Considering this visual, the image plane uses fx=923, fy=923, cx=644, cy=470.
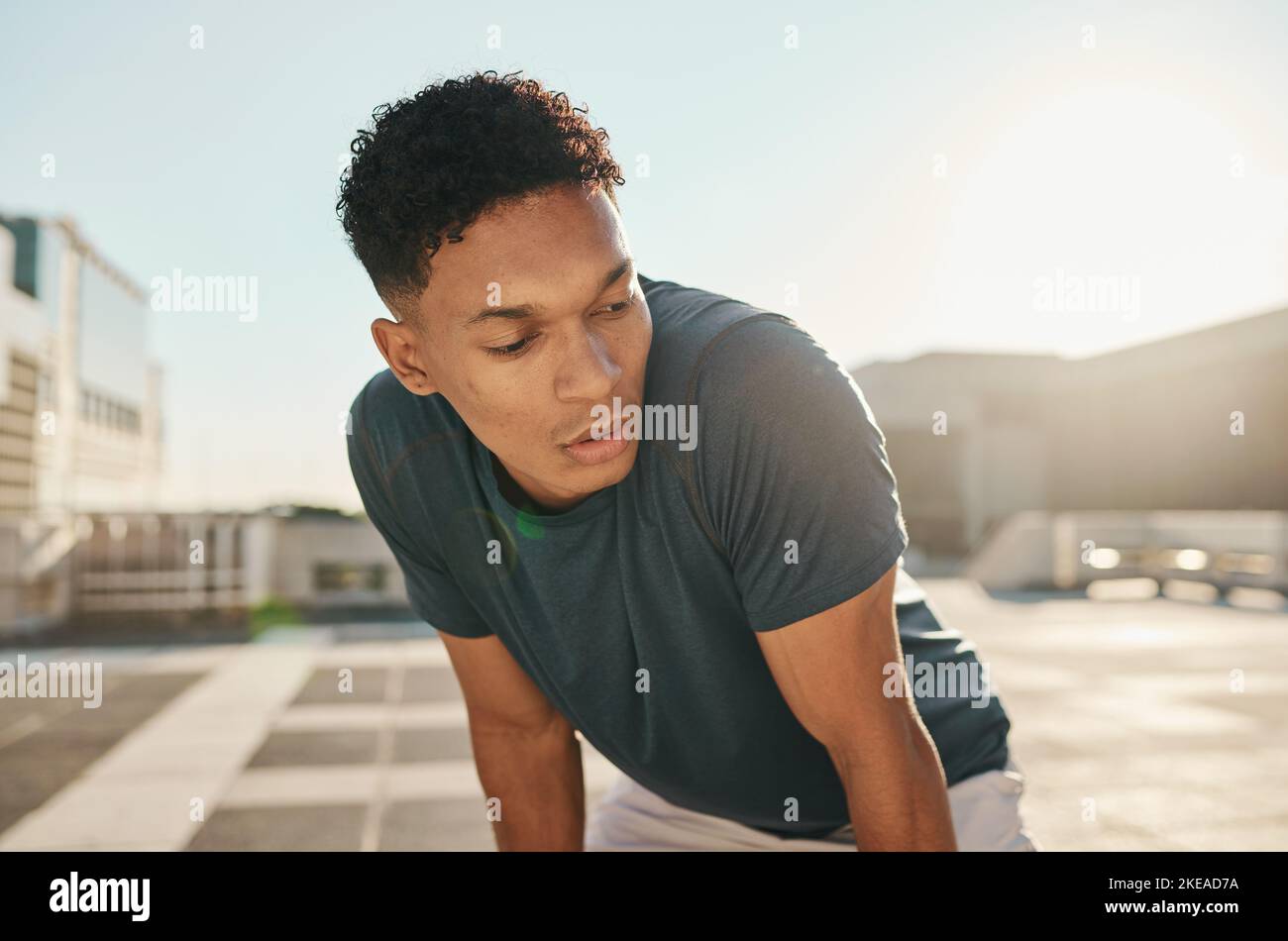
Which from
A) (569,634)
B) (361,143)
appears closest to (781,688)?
(569,634)

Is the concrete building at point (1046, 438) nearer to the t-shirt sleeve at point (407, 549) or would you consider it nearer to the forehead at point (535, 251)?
the t-shirt sleeve at point (407, 549)

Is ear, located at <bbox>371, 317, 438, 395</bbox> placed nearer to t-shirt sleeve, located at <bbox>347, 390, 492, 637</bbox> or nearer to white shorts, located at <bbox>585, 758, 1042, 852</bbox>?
t-shirt sleeve, located at <bbox>347, 390, 492, 637</bbox>

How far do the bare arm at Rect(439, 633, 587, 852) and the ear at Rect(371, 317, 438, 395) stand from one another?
50cm

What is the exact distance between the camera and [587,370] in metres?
1.26

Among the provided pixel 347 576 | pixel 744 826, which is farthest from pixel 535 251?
pixel 347 576

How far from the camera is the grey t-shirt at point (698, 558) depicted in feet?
3.82

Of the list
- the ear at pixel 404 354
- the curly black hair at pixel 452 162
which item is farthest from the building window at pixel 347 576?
the curly black hair at pixel 452 162

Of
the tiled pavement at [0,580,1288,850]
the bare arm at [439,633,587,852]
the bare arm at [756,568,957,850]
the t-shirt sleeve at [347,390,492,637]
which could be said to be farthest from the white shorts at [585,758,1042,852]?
the tiled pavement at [0,580,1288,850]

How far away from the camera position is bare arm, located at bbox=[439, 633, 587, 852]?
5.71ft

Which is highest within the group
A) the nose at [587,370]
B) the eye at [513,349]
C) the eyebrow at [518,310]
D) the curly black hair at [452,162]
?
the curly black hair at [452,162]

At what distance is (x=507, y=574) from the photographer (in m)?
1.53

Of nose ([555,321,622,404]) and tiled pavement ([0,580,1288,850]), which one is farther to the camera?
tiled pavement ([0,580,1288,850])

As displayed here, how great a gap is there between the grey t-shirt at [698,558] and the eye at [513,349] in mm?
188

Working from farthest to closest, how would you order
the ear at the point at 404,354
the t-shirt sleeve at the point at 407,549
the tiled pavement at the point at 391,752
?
1. the tiled pavement at the point at 391,752
2. the t-shirt sleeve at the point at 407,549
3. the ear at the point at 404,354
